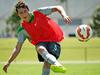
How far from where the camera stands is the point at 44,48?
29.1ft

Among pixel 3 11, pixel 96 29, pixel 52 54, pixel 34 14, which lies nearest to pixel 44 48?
pixel 52 54

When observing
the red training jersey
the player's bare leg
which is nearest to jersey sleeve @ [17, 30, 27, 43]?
the red training jersey

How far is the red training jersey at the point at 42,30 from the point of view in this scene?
30.0 ft

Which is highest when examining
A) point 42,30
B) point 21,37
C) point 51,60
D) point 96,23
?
point 42,30

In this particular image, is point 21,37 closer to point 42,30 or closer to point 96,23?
point 42,30

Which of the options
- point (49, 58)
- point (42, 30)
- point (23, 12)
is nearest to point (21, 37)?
point (42, 30)

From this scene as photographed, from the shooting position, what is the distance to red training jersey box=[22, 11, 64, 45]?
30.0 feet

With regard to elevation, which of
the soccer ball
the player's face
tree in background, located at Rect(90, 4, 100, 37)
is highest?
the player's face

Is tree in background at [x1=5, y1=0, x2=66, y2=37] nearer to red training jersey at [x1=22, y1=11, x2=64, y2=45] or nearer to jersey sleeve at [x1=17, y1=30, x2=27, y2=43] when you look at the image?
jersey sleeve at [x1=17, y1=30, x2=27, y2=43]

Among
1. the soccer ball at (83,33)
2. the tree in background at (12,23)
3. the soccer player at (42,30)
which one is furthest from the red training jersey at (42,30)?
the tree in background at (12,23)

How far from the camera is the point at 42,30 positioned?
361 inches

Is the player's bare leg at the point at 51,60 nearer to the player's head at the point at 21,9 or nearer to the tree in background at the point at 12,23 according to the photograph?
the player's head at the point at 21,9

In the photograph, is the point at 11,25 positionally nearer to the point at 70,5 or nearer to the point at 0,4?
the point at 0,4

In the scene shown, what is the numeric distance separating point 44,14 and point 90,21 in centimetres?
7472
